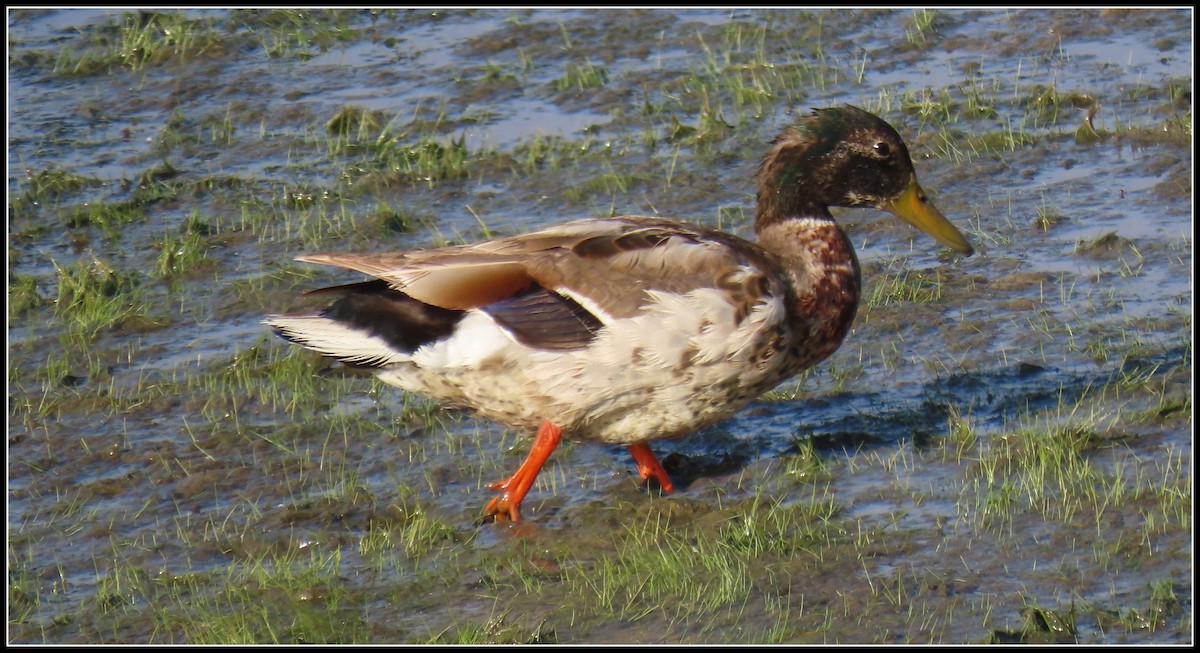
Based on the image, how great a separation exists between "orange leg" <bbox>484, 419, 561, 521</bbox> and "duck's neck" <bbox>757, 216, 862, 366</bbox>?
0.85 meters

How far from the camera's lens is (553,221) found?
790 cm

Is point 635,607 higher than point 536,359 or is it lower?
lower

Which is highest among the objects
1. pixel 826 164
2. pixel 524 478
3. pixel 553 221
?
pixel 826 164

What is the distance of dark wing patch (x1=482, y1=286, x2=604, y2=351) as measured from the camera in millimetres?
5211

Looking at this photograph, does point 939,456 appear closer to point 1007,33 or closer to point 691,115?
point 691,115

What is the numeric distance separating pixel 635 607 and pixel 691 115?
485 centimetres

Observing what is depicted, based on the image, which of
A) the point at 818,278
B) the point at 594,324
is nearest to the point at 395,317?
the point at 594,324

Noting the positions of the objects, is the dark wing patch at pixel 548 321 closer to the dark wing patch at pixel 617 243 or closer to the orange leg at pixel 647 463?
the dark wing patch at pixel 617 243

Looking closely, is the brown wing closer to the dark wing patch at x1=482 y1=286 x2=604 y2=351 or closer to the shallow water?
the dark wing patch at x1=482 y1=286 x2=604 y2=351

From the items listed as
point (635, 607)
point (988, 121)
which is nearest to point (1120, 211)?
point (988, 121)

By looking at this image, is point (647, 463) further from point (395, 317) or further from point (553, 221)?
point (553, 221)

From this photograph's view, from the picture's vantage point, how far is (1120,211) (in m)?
7.55

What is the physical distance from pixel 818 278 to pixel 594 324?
0.79 metres

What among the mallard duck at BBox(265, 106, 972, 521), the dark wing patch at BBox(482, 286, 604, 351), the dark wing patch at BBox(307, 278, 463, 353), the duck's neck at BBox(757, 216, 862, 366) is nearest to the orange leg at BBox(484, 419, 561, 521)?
the mallard duck at BBox(265, 106, 972, 521)
